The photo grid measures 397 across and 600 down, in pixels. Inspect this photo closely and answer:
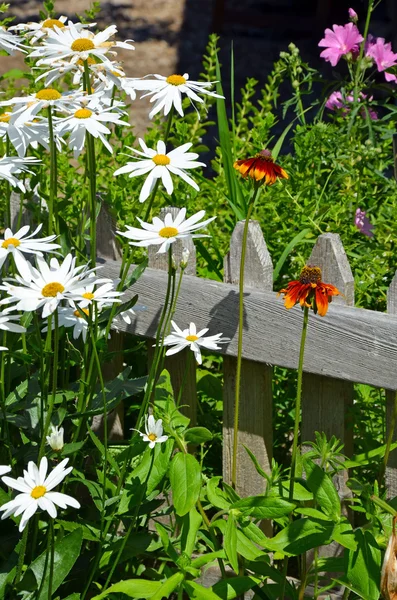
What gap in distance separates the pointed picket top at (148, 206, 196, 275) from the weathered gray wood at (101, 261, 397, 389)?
0.13ft

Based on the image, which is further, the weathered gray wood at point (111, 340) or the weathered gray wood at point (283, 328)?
the weathered gray wood at point (111, 340)

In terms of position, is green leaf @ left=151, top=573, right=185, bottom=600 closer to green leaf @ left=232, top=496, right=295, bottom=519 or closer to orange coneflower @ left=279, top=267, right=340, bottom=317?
green leaf @ left=232, top=496, right=295, bottom=519

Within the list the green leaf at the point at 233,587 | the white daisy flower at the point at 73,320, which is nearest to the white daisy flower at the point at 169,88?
the white daisy flower at the point at 73,320

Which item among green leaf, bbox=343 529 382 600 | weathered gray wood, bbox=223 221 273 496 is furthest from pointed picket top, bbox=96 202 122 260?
green leaf, bbox=343 529 382 600

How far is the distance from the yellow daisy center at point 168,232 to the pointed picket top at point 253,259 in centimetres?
48

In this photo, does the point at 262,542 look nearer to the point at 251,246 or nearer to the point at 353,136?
the point at 251,246

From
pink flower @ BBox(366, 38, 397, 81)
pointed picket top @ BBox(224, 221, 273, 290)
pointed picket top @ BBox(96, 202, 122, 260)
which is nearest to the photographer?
pointed picket top @ BBox(224, 221, 273, 290)

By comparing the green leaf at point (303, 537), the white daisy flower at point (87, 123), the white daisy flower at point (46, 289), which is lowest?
the green leaf at point (303, 537)

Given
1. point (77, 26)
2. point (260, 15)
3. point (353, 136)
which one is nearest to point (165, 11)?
point (260, 15)

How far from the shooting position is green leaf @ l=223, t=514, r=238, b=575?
1.51 m

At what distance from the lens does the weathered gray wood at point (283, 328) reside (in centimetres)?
187

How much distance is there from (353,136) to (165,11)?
767cm

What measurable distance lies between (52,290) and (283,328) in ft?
2.47

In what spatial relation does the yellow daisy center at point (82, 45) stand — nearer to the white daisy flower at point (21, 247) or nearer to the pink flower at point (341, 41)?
the white daisy flower at point (21, 247)
